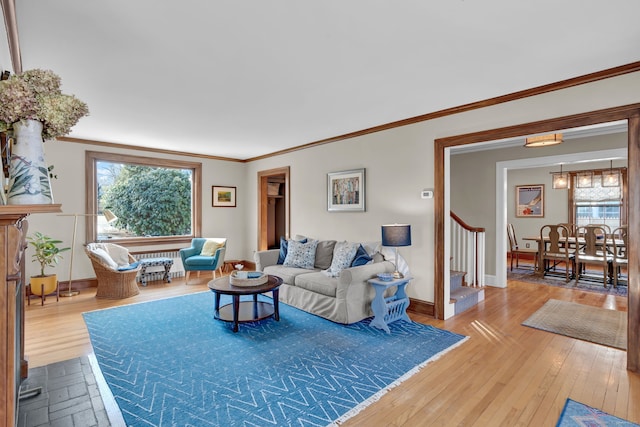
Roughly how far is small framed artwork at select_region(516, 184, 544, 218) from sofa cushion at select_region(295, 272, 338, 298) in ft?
23.4

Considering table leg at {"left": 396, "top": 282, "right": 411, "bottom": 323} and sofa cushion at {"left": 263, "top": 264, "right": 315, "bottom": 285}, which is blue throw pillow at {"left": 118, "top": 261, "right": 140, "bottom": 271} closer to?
sofa cushion at {"left": 263, "top": 264, "right": 315, "bottom": 285}

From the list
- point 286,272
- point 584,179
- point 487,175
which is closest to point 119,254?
point 286,272

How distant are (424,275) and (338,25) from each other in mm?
3087

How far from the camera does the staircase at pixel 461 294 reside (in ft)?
13.8

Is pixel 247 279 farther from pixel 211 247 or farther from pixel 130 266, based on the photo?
pixel 211 247

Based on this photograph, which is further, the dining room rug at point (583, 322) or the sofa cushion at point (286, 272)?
the sofa cushion at point (286, 272)

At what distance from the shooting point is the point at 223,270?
6.95m

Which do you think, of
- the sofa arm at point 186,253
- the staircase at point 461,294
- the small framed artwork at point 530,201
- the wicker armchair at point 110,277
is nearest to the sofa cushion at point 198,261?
the sofa arm at point 186,253

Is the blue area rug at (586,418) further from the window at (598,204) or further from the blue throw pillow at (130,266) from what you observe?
the window at (598,204)

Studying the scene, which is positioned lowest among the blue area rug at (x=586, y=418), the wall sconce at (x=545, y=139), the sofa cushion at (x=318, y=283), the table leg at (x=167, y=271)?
the blue area rug at (x=586, y=418)

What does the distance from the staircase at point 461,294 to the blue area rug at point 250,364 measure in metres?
0.82

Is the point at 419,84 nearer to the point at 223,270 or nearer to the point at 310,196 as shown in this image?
the point at 310,196

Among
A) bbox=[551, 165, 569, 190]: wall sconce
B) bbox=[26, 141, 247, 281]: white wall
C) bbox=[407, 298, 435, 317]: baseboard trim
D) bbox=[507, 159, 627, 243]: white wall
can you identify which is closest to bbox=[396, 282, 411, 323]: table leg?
bbox=[407, 298, 435, 317]: baseboard trim

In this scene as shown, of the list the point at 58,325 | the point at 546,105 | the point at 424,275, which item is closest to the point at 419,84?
the point at 546,105
